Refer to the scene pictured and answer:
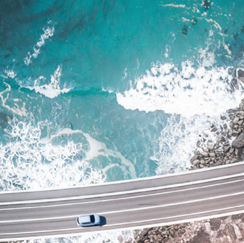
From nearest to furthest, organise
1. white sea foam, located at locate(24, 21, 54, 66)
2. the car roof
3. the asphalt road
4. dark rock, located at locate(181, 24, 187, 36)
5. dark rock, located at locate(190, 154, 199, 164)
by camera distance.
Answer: the car roof → the asphalt road → dark rock, located at locate(190, 154, 199, 164) → dark rock, located at locate(181, 24, 187, 36) → white sea foam, located at locate(24, 21, 54, 66)

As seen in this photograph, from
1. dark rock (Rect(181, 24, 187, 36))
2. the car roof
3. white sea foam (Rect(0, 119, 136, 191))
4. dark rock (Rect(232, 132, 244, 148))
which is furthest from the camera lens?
dark rock (Rect(181, 24, 187, 36))

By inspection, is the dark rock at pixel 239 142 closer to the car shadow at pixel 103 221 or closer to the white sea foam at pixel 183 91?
the white sea foam at pixel 183 91

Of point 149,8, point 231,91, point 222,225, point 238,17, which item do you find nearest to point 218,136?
point 231,91

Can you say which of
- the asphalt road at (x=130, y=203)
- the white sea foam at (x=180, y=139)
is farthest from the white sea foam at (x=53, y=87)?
the white sea foam at (x=180, y=139)

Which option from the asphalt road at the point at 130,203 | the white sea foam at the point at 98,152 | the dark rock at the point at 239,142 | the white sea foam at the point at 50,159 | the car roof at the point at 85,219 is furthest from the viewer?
the white sea foam at the point at 98,152

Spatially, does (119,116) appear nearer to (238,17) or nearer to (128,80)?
(128,80)

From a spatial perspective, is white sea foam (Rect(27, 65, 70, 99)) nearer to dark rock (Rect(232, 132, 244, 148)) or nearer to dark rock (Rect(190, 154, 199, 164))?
dark rock (Rect(190, 154, 199, 164))

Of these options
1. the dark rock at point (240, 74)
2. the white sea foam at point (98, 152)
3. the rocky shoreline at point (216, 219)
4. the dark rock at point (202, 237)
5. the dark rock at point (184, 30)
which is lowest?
the dark rock at point (202, 237)

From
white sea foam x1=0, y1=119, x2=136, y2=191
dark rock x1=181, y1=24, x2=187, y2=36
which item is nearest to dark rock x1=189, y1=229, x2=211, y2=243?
white sea foam x1=0, y1=119, x2=136, y2=191
